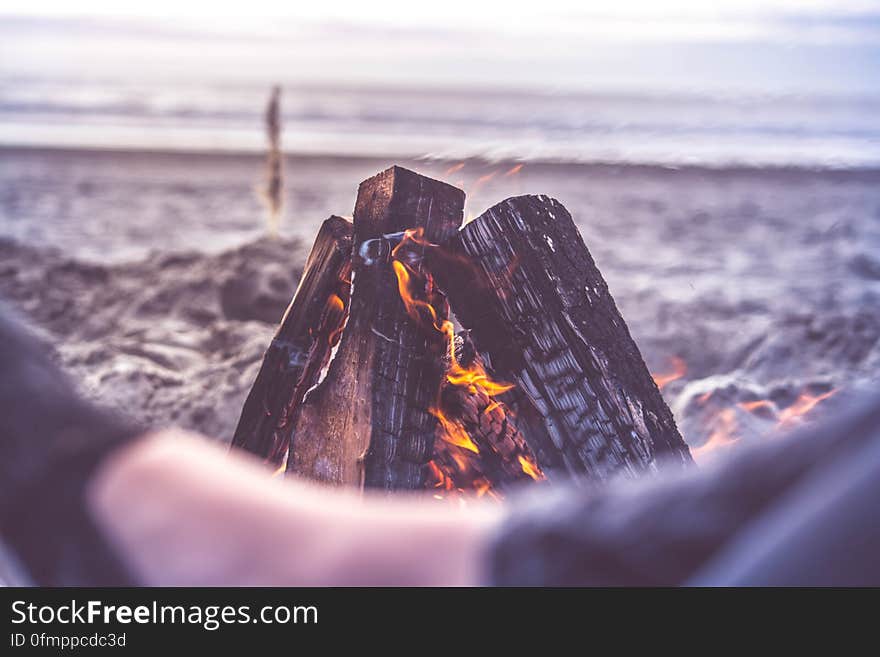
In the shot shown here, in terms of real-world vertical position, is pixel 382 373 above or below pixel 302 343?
below

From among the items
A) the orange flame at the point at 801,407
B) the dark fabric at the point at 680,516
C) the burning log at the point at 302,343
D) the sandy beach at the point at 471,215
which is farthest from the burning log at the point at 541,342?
the orange flame at the point at 801,407

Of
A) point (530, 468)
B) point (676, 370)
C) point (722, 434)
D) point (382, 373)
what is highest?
point (676, 370)

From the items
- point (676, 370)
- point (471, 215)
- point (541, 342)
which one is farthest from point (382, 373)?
point (676, 370)

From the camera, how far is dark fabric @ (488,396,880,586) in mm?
576

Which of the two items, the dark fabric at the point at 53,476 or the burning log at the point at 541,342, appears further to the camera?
the burning log at the point at 541,342

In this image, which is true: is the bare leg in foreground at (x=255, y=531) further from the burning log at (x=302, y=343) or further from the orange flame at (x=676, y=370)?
the orange flame at (x=676, y=370)

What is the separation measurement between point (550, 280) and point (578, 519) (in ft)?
3.28

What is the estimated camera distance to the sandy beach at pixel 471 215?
3.02m

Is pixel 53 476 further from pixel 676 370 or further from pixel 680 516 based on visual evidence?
pixel 676 370

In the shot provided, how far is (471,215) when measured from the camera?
2387 mm

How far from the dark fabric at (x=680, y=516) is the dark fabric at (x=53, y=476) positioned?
1.33 feet

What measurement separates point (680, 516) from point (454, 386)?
1.05 m
